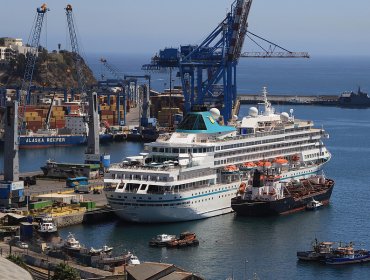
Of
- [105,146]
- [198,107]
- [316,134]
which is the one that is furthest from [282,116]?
[105,146]

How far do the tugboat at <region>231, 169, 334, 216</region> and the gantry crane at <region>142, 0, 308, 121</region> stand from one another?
68.9ft

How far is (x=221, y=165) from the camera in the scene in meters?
38.6

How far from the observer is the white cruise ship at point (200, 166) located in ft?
115

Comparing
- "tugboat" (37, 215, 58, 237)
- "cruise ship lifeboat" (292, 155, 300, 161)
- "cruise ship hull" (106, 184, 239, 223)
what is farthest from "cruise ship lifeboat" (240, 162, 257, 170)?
"tugboat" (37, 215, 58, 237)

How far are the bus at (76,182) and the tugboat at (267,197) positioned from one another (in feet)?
22.5

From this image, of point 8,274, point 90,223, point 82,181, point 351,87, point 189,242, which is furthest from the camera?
point 351,87

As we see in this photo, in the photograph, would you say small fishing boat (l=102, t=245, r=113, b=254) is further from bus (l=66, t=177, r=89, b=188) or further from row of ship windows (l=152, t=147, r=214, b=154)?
bus (l=66, t=177, r=89, b=188)

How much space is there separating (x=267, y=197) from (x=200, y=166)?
2.69 meters

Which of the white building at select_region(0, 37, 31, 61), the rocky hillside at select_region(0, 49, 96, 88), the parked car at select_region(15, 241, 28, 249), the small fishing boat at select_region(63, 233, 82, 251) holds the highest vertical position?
the white building at select_region(0, 37, 31, 61)

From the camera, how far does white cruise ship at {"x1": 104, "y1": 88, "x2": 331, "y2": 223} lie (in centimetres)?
3516

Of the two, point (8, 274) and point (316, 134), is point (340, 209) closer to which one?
point (316, 134)

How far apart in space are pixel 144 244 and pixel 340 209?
32.3ft

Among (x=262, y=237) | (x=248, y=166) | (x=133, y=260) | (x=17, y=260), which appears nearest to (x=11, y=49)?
(x=248, y=166)

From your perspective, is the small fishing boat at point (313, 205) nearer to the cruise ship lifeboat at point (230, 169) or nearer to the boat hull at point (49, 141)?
the cruise ship lifeboat at point (230, 169)
